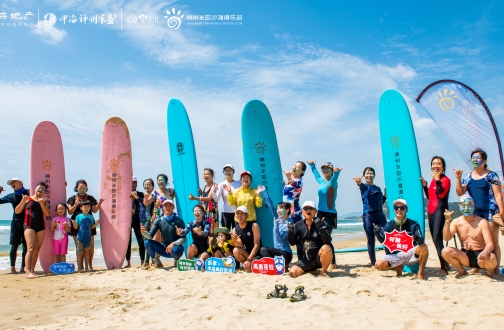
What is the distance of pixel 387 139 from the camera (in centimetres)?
498

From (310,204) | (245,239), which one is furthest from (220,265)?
(310,204)

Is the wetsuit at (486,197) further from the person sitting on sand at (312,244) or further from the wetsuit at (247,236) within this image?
the wetsuit at (247,236)

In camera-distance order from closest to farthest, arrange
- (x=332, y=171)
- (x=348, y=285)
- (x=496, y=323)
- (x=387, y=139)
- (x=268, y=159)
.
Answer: (x=496, y=323) < (x=348, y=285) < (x=332, y=171) < (x=387, y=139) < (x=268, y=159)

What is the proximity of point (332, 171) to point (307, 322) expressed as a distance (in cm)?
221

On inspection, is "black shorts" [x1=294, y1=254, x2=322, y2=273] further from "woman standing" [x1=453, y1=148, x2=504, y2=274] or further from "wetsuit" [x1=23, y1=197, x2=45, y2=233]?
"wetsuit" [x1=23, y1=197, x2=45, y2=233]

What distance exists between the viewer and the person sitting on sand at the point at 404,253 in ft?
12.9

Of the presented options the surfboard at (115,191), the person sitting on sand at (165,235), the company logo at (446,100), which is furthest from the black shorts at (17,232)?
the company logo at (446,100)

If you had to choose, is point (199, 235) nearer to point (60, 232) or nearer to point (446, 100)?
point (60, 232)

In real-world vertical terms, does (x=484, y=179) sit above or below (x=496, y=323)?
above

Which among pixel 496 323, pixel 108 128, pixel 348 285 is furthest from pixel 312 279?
pixel 108 128

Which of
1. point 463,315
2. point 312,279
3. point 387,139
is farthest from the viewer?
point 387,139

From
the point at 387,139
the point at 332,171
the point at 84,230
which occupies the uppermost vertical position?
the point at 387,139

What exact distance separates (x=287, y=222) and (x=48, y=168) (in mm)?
3449

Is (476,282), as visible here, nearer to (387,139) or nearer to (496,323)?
(496,323)
